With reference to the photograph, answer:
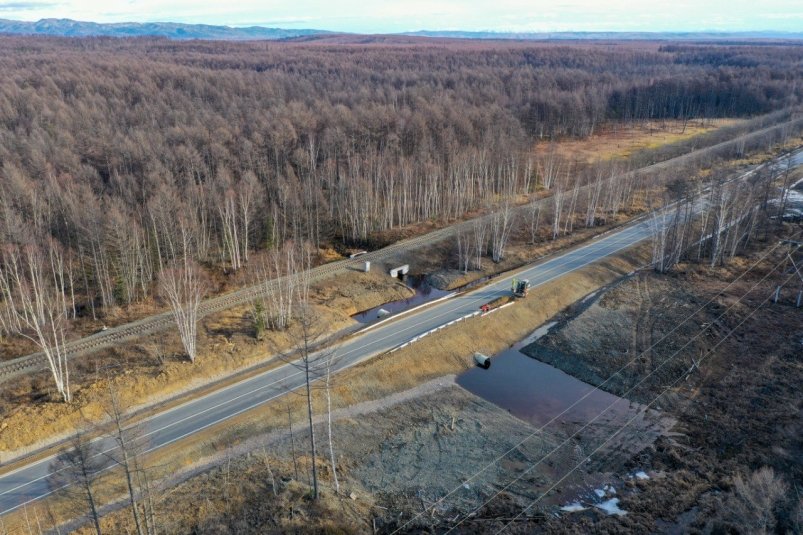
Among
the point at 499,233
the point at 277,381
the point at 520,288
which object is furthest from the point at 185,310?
the point at 499,233

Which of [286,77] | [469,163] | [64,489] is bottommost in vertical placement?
[64,489]

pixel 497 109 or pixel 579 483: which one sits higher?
pixel 497 109

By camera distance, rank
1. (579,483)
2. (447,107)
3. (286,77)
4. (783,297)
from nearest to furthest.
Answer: (579,483), (783,297), (447,107), (286,77)

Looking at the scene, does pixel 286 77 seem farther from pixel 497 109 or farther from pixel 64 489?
pixel 64 489

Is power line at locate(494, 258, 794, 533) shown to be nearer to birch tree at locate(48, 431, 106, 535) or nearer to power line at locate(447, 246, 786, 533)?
power line at locate(447, 246, 786, 533)

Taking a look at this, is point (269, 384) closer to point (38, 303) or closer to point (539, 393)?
point (38, 303)

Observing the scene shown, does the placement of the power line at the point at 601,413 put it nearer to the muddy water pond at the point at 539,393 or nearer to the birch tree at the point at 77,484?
the muddy water pond at the point at 539,393

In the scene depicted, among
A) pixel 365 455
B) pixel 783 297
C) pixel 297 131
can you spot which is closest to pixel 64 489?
pixel 365 455

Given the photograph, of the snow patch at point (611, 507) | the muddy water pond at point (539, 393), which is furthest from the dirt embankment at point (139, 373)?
the snow patch at point (611, 507)

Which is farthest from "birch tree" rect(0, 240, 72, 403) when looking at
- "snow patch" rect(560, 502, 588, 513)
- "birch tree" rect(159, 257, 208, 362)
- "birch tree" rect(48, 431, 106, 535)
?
"snow patch" rect(560, 502, 588, 513)
